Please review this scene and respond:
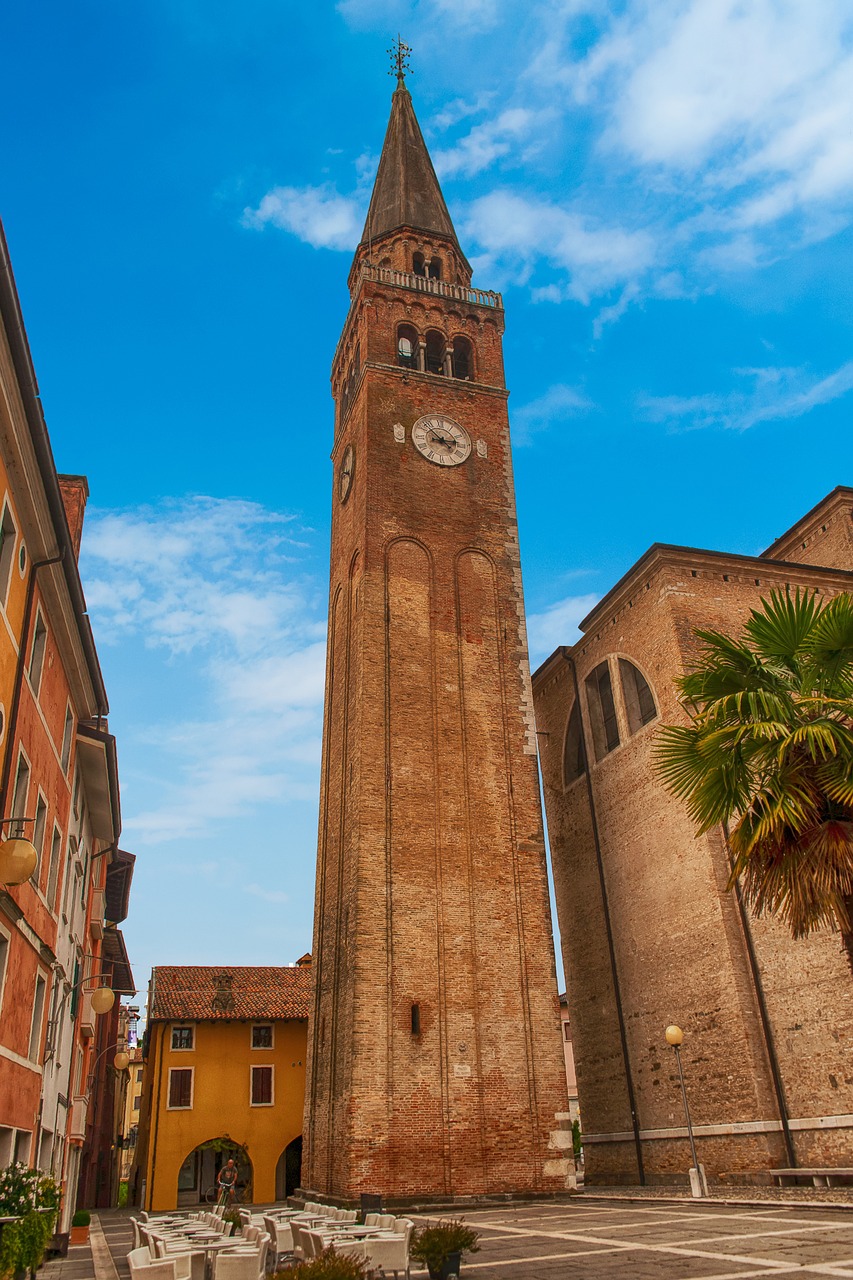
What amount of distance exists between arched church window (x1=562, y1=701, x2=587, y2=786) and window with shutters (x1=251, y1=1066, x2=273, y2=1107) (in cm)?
1346

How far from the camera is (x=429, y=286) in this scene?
3009cm

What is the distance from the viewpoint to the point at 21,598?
460 inches

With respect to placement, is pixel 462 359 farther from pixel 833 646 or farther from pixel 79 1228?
pixel 79 1228

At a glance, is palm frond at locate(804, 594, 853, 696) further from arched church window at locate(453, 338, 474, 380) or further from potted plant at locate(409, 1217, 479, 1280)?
arched church window at locate(453, 338, 474, 380)

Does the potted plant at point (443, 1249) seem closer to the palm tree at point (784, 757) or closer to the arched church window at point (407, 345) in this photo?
the palm tree at point (784, 757)

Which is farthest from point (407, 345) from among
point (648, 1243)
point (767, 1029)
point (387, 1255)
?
point (387, 1255)

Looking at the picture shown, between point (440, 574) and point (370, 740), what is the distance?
5168mm

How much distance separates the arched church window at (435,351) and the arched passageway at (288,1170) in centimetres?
2405

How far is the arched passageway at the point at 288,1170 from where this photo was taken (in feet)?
94.1

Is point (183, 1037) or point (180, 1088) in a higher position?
point (183, 1037)

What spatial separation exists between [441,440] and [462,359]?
4.23 meters

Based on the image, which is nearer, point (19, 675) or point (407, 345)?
point (19, 675)

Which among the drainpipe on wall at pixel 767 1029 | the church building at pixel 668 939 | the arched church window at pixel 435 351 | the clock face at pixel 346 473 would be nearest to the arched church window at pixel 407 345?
the arched church window at pixel 435 351

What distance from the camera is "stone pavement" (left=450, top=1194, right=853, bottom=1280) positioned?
28.0 ft
